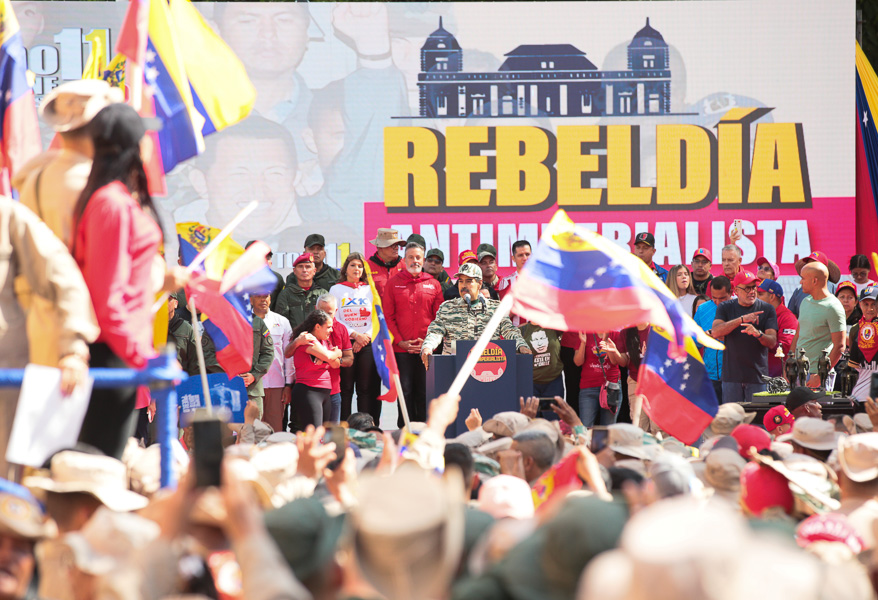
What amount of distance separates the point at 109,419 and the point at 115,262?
55 centimetres

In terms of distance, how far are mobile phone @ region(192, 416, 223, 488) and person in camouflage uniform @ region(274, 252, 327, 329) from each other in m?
8.28

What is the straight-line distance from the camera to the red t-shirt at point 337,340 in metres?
9.73

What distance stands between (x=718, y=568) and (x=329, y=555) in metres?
1.00

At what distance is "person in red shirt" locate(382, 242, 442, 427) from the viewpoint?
984cm

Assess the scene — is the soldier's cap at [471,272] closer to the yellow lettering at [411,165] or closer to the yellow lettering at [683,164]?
the yellow lettering at [411,165]

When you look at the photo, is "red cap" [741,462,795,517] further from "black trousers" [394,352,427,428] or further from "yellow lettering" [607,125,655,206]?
"yellow lettering" [607,125,655,206]

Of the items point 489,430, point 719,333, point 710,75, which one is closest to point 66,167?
point 489,430

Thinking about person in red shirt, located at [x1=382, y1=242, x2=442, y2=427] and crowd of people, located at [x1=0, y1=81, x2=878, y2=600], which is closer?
crowd of people, located at [x1=0, y1=81, x2=878, y2=600]

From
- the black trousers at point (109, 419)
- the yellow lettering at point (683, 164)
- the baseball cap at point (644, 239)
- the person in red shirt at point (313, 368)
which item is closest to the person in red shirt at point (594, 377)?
the baseball cap at point (644, 239)

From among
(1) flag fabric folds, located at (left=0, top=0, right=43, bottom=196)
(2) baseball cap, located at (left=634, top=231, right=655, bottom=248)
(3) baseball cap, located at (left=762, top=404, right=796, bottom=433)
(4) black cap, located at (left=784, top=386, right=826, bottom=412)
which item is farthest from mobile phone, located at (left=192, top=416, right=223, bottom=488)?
(2) baseball cap, located at (left=634, top=231, right=655, bottom=248)

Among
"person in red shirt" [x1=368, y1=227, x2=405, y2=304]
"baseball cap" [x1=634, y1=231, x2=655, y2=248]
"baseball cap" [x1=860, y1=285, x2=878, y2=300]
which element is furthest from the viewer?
"baseball cap" [x1=634, y1=231, x2=655, y2=248]

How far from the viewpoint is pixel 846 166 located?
534 inches

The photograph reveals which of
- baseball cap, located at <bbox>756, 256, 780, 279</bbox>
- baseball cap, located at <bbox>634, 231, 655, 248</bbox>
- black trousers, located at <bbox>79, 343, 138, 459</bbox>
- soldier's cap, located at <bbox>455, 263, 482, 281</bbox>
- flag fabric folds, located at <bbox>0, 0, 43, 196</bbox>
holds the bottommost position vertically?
black trousers, located at <bbox>79, 343, 138, 459</bbox>

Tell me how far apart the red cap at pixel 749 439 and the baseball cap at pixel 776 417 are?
2545 mm
